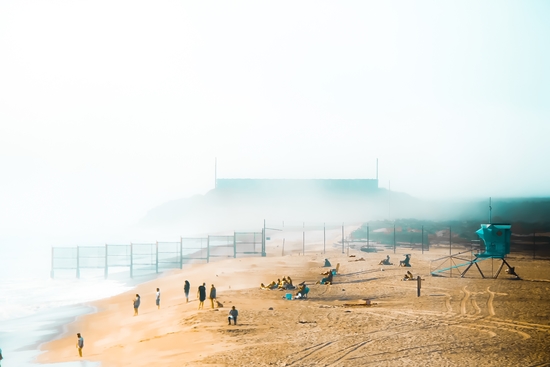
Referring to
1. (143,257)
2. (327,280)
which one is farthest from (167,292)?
(143,257)

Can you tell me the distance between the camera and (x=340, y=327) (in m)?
21.7

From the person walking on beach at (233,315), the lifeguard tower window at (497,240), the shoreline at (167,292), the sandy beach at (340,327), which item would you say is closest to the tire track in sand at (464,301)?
the sandy beach at (340,327)

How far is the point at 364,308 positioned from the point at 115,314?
15.6m

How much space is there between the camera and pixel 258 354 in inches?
715

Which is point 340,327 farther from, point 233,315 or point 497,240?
point 497,240

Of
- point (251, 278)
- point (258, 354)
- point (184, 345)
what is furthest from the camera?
point (251, 278)

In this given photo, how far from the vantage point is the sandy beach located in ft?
58.4

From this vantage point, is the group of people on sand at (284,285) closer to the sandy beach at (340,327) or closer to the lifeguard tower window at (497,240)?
the sandy beach at (340,327)

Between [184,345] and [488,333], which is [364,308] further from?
[184,345]

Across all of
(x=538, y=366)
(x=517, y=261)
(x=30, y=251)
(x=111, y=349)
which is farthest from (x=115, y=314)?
(x=30, y=251)

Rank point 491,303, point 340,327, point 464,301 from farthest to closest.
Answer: point 464,301
point 491,303
point 340,327

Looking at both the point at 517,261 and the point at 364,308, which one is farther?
the point at 517,261

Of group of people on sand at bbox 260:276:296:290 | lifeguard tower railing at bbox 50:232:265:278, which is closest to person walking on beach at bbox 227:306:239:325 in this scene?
group of people on sand at bbox 260:276:296:290

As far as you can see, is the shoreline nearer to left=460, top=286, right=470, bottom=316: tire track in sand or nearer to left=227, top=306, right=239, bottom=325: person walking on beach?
left=227, top=306, right=239, bottom=325: person walking on beach
